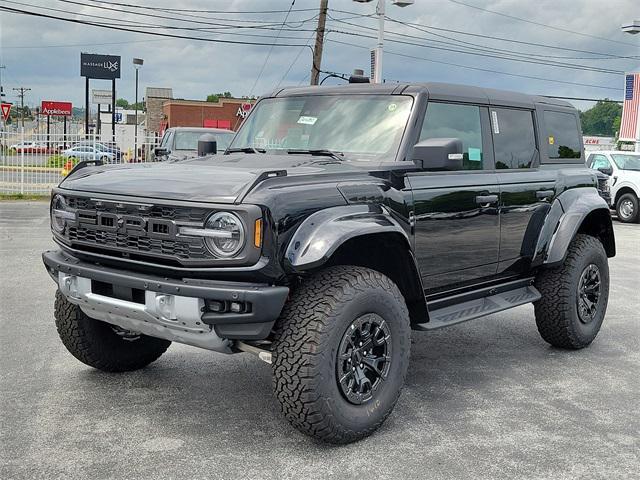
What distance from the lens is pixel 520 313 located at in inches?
291

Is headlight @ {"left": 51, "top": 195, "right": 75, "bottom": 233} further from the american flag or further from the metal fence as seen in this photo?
the american flag

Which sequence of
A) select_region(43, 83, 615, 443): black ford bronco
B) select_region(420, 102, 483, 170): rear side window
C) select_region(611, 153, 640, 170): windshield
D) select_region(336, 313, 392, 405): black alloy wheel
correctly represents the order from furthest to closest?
select_region(611, 153, 640, 170): windshield
select_region(420, 102, 483, 170): rear side window
select_region(336, 313, 392, 405): black alloy wheel
select_region(43, 83, 615, 443): black ford bronco

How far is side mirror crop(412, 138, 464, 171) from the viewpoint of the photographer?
4.39 meters

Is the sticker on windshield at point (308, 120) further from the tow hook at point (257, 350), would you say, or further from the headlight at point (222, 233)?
the tow hook at point (257, 350)

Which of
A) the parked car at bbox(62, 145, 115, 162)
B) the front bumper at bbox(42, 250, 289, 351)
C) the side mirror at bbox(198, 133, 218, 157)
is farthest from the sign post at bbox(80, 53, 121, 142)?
the front bumper at bbox(42, 250, 289, 351)

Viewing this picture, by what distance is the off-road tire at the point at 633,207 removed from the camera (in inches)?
690

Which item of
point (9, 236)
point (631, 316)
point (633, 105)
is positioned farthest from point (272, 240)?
point (633, 105)

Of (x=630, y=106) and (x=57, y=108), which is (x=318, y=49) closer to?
(x=630, y=106)

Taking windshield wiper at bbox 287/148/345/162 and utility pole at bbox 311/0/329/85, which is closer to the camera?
windshield wiper at bbox 287/148/345/162

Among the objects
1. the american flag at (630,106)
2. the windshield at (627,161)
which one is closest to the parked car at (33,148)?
the windshield at (627,161)

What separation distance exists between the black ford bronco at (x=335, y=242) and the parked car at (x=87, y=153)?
17.2 meters

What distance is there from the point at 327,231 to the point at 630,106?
94.1 feet

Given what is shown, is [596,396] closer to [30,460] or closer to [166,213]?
[166,213]

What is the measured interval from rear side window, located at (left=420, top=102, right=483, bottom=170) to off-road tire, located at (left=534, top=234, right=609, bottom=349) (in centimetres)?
118
